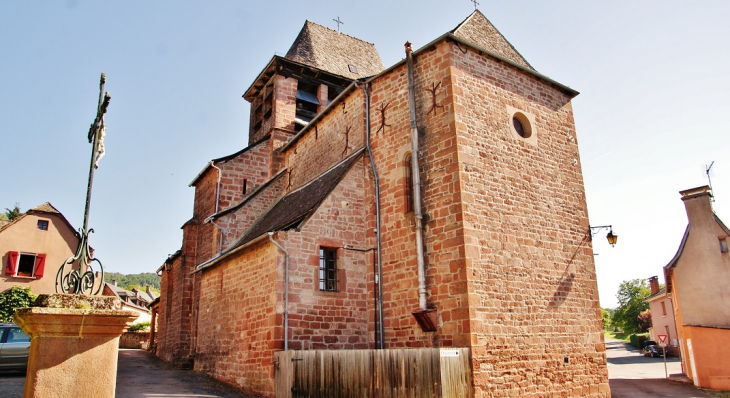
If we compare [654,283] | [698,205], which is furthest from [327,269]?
[654,283]

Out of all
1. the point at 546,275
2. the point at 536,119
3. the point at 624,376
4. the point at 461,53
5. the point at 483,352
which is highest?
the point at 461,53

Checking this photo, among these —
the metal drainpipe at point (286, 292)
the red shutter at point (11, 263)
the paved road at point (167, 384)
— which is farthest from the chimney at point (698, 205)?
the red shutter at point (11, 263)

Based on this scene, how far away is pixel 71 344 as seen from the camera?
4.41 metres

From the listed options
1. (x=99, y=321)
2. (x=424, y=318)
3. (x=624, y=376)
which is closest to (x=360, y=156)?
(x=424, y=318)

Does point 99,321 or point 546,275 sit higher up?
point 546,275

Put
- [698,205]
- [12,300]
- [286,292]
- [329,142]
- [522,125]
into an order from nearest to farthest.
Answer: [286,292] → [522,125] → [329,142] → [698,205] → [12,300]

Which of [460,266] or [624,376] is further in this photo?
[624,376]

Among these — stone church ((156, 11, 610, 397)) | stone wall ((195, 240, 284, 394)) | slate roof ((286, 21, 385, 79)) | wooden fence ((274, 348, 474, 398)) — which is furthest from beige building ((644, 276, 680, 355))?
wooden fence ((274, 348, 474, 398))

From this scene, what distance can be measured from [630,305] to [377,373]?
2383 inches

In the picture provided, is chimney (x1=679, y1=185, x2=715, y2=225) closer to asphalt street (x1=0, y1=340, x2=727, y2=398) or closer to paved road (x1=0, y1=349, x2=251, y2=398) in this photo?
asphalt street (x1=0, y1=340, x2=727, y2=398)

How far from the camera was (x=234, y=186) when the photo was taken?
61.8 ft

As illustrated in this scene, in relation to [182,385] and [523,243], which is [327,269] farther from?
[182,385]

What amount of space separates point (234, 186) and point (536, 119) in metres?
10.9

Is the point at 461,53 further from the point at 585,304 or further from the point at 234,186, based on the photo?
the point at 234,186
